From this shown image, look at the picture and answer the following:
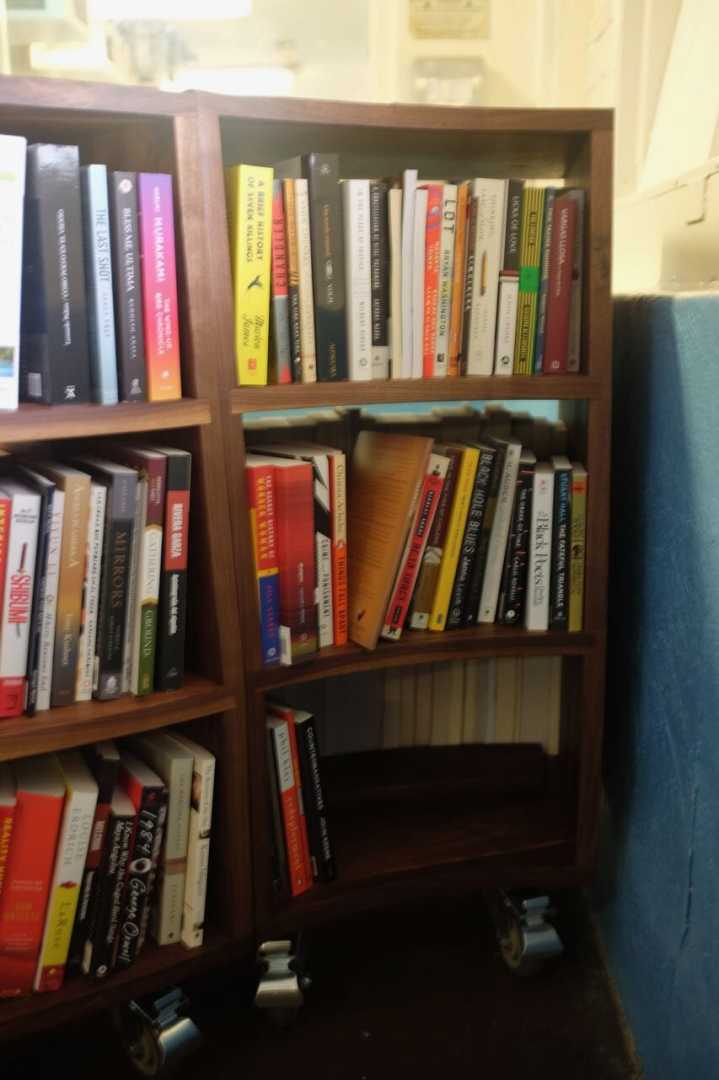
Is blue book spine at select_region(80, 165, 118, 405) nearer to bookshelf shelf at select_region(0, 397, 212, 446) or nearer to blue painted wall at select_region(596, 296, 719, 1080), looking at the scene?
bookshelf shelf at select_region(0, 397, 212, 446)

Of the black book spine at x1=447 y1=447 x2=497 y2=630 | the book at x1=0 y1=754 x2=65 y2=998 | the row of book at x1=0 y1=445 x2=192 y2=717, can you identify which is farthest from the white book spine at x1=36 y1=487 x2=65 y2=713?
the black book spine at x1=447 y1=447 x2=497 y2=630

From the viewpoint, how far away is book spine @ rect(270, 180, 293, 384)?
1.13 m

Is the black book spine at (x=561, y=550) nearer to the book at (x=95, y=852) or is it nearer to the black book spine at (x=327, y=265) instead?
the black book spine at (x=327, y=265)

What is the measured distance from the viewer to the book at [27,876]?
1.11 metres

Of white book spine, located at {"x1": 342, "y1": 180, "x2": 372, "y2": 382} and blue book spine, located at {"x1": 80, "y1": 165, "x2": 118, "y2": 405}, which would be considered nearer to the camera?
blue book spine, located at {"x1": 80, "y1": 165, "x2": 118, "y2": 405}

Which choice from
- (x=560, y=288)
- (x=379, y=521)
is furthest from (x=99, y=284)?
(x=560, y=288)

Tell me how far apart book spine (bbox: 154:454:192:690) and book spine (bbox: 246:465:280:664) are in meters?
0.09

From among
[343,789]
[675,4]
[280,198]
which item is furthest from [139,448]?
[675,4]

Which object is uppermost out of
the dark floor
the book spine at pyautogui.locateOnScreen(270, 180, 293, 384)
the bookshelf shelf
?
the book spine at pyautogui.locateOnScreen(270, 180, 293, 384)

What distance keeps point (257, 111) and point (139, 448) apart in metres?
0.41

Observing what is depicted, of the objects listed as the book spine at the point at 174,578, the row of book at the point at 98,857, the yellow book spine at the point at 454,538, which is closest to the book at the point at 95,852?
the row of book at the point at 98,857

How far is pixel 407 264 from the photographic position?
3.95 ft

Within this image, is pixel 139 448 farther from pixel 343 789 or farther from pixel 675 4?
pixel 675 4

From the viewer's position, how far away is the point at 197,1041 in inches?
49.0
